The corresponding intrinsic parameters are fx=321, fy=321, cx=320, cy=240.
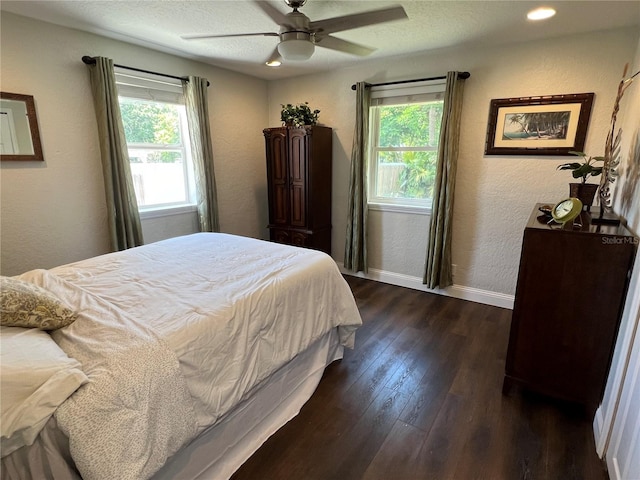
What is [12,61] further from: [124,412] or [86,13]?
[124,412]

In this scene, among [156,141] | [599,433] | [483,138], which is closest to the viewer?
[599,433]

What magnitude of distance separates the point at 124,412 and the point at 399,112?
11.4ft

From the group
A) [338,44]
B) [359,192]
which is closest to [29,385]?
[338,44]

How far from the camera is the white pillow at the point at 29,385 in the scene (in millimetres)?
869

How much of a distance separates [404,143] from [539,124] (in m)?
1.22

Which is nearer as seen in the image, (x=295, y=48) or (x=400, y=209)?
(x=295, y=48)

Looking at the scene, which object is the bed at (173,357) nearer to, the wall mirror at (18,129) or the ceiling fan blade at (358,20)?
the wall mirror at (18,129)

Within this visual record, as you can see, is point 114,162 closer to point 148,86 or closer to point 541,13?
point 148,86

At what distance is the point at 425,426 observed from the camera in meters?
1.77

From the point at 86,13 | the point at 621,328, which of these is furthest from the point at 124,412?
the point at 86,13

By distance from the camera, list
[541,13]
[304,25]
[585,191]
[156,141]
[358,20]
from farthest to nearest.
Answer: [156,141], [541,13], [585,191], [304,25], [358,20]

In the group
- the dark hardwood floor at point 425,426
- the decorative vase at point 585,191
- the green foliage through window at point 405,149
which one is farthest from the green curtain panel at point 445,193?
the decorative vase at point 585,191

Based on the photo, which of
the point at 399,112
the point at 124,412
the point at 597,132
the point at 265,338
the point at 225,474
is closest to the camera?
the point at 124,412

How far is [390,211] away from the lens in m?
3.65
